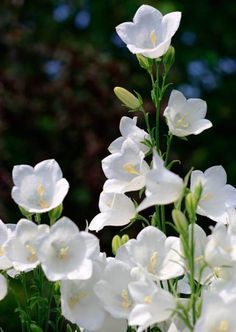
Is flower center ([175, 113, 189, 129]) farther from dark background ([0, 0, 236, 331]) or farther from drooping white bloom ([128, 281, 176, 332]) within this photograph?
dark background ([0, 0, 236, 331])

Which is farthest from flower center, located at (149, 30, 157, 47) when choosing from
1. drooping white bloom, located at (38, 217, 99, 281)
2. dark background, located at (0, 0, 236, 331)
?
dark background, located at (0, 0, 236, 331)

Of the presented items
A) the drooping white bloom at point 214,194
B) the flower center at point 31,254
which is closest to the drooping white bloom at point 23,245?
the flower center at point 31,254

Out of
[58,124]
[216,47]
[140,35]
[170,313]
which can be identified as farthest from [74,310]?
[216,47]

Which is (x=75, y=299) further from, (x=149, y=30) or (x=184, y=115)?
(x=149, y=30)

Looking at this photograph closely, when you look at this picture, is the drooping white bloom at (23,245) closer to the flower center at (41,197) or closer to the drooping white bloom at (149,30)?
the flower center at (41,197)

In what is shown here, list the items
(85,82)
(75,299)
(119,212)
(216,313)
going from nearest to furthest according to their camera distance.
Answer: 1. (216,313)
2. (75,299)
3. (119,212)
4. (85,82)

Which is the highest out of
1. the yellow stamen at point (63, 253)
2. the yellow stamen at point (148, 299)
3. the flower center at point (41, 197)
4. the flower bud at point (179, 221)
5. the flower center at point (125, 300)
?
the flower bud at point (179, 221)

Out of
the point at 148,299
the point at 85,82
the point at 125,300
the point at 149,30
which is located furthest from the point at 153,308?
the point at 85,82
